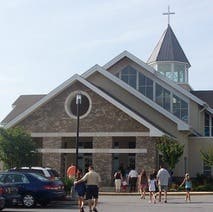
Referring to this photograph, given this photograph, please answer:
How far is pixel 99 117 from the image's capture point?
38.5m

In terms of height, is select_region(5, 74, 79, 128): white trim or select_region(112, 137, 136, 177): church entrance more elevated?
select_region(5, 74, 79, 128): white trim

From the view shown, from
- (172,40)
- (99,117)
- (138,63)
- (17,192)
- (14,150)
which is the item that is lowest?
(17,192)

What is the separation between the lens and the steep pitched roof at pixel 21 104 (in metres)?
47.8

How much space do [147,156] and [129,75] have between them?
32.2ft

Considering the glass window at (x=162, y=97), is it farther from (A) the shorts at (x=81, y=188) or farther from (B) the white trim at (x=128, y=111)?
(A) the shorts at (x=81, y=188)

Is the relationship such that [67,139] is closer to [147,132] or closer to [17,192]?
[147,132]

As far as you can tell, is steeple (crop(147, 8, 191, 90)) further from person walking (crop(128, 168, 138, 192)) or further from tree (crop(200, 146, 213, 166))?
person walking (crop(128, 168, 138, 192))

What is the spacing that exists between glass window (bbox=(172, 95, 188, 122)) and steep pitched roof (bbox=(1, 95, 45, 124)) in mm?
12360

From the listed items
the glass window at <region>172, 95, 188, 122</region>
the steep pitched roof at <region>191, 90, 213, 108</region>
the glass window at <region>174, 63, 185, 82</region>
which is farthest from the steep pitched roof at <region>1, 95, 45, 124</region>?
the steep pitched roof at <region>191, 90, 213, 108</region>

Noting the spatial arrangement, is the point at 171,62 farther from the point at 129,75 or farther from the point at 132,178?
the point at 132,178

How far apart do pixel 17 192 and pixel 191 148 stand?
23271 millimetres

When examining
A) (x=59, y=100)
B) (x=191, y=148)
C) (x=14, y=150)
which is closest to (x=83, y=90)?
(x=59, y=100)

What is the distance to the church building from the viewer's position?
37.6 metres

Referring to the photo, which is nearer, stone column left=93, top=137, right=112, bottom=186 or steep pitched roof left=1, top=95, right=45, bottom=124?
stone column left=93, top=137, right=112, bottom=186
